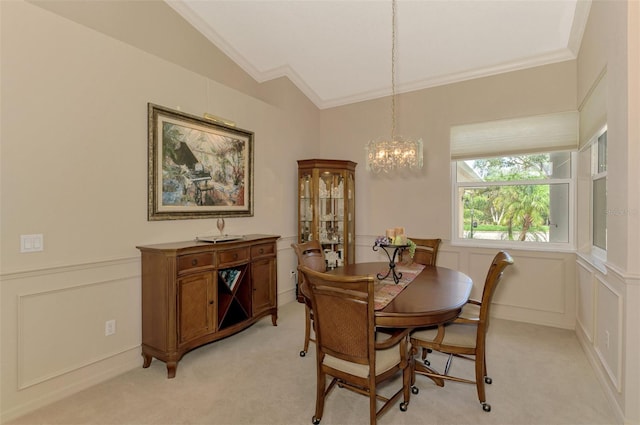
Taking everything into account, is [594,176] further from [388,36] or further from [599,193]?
[388,36]

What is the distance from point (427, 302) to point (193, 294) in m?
1.93

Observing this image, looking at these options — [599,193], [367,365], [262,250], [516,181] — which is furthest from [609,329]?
[262,250]

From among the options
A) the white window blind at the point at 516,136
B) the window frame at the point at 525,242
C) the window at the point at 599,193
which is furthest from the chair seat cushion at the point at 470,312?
the white window blind at the point at 516,136

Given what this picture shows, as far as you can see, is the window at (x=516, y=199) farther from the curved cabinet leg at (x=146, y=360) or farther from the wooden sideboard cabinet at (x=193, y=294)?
the curved cabinet leg at (x=146, y=360)

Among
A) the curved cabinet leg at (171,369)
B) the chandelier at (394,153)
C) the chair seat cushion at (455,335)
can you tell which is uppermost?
the chandelier at (394,153)

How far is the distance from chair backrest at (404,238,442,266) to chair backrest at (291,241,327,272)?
1063 millimetres

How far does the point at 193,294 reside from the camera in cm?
277

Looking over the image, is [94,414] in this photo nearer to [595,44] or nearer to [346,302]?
[346,302]

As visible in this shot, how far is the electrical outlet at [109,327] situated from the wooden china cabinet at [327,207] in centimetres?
246

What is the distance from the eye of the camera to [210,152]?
348cm

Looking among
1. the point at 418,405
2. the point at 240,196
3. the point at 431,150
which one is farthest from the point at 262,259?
the point at 431,150

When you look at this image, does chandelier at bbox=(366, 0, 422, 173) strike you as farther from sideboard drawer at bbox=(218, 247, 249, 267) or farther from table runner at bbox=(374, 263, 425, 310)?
sideboard drawer at bbox=(218, 247, 249, 267)

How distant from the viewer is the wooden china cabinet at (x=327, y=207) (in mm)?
4520

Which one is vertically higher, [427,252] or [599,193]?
[599,193]
